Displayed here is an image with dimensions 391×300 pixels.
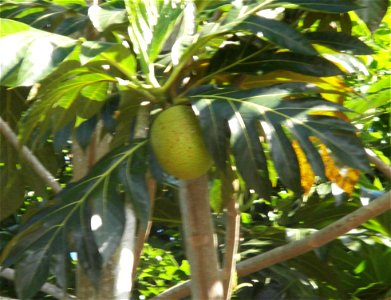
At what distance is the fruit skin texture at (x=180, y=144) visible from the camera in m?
1.52

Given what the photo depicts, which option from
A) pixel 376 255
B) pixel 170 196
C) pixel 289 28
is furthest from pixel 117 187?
pixel 376 255

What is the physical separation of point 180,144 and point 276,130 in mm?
175

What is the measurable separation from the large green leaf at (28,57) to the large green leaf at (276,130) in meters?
0.26

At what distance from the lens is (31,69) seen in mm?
1444

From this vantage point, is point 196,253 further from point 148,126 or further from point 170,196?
point 170,196

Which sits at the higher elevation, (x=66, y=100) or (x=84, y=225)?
(x=66, y=100)

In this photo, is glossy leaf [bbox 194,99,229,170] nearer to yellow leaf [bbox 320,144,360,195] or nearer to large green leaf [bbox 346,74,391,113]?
yellow leaf [bbox 320,144,360,195]

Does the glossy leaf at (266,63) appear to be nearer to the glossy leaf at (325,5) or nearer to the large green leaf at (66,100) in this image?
the glossy leaf at (325,5)

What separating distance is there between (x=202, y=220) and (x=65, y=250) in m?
0.26

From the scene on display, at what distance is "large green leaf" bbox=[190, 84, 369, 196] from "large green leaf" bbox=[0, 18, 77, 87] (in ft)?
0.87

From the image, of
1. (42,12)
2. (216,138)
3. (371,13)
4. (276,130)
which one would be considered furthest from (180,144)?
(42,12)

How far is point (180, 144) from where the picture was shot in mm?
1517

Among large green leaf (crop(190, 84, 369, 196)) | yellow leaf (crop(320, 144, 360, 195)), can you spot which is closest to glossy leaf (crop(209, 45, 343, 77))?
large green leaf (crop(190, 84, 369, 196))

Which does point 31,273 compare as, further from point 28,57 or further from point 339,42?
point 339,42
